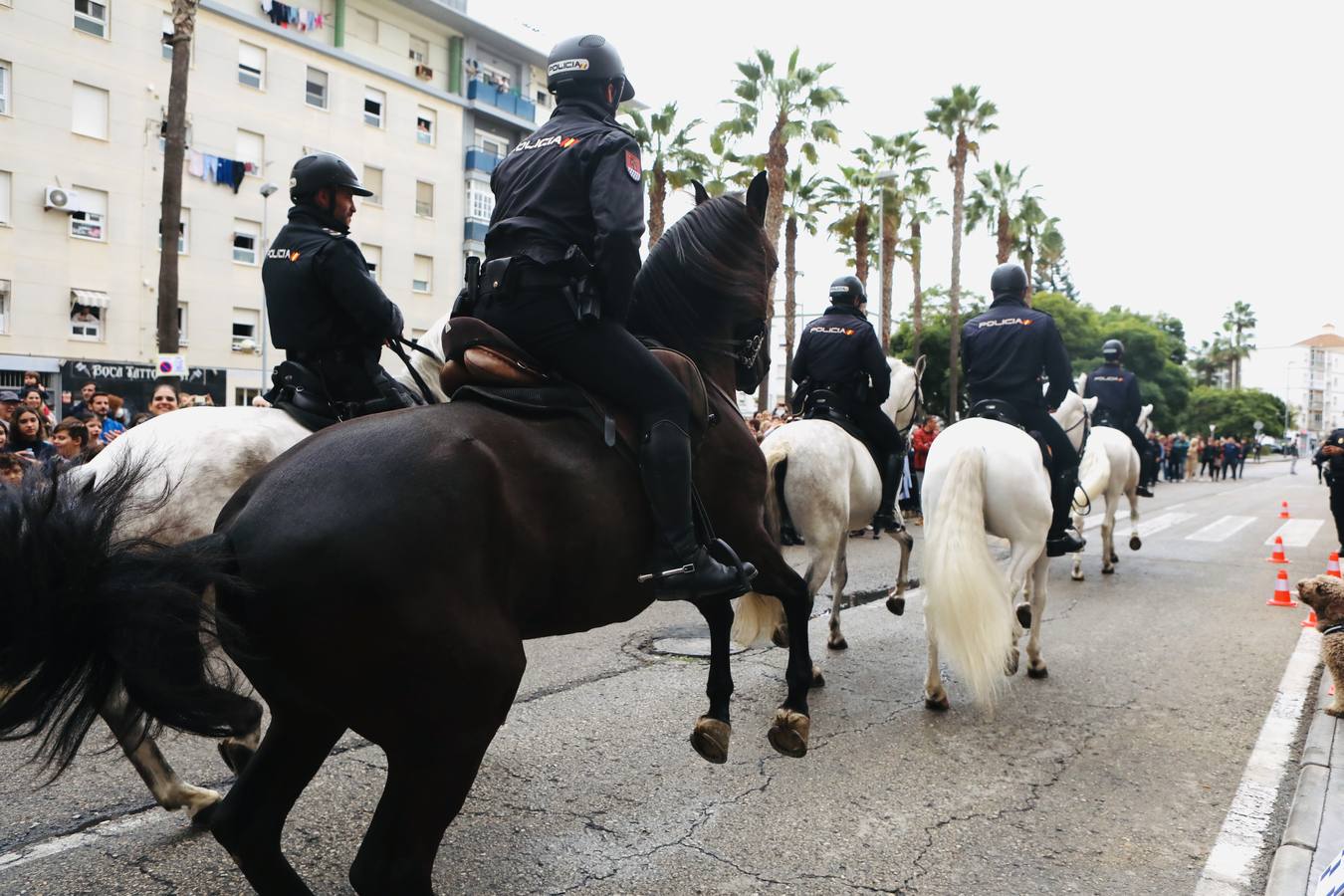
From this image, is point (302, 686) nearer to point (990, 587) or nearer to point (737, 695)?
point (737, 695)

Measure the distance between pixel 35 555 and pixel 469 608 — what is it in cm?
99

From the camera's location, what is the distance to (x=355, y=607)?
2.43 m

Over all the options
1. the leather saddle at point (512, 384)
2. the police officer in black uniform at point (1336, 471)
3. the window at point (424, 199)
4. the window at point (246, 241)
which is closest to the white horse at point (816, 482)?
the leather saddle at point (512, 384)

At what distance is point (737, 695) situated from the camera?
233 inches

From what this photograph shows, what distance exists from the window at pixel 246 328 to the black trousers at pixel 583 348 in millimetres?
30394

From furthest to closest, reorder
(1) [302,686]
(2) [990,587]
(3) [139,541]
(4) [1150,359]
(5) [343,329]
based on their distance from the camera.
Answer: (4) [1150,359], (2) [990,587], (5) [343,329], (1) [302,686], (3) [139,541]

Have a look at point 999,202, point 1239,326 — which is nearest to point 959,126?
point 999,202

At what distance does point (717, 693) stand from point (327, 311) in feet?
8.45

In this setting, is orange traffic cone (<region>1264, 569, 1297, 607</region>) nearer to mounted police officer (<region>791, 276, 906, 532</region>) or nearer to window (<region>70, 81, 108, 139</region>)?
mounted police officer (<region>791, 276, 906, 532</region>)

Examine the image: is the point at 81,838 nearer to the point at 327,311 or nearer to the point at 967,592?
the point at 327,311

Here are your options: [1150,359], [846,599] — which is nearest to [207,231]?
[846,599]

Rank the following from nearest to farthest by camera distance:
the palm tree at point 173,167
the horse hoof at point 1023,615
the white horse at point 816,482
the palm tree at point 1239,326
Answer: the white horse at point 816,482, the horse hoof at point 1023,615, the palm tree at point 173,167, the palm tree at point 1239,326

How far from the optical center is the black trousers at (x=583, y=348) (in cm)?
320

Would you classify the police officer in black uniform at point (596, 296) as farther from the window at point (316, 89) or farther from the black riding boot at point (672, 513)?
the window at point (316, 89)
